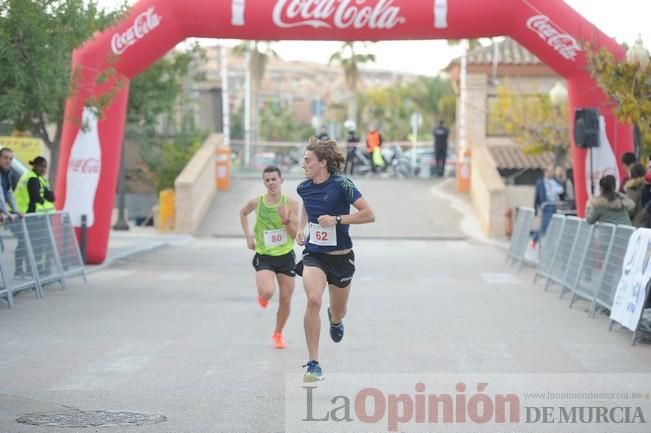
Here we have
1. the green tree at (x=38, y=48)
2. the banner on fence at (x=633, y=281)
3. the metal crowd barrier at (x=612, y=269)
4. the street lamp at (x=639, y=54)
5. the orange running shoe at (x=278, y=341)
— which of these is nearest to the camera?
the orange running shoe at (x=278, y=341)

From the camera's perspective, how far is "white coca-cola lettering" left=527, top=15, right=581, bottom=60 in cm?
1981

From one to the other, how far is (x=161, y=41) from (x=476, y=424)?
45.9ft

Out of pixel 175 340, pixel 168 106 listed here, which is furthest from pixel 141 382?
pixel 168 106

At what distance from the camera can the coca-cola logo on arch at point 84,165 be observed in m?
20.0

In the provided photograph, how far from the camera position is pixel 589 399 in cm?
846

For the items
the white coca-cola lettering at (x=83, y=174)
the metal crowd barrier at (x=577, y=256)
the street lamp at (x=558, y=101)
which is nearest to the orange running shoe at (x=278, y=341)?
the metal crowd barrier at (x=577, y=256)

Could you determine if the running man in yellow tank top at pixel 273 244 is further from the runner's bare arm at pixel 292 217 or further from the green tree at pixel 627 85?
the green tree at pixel 627 85

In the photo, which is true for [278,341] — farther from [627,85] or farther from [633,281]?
[627,85]

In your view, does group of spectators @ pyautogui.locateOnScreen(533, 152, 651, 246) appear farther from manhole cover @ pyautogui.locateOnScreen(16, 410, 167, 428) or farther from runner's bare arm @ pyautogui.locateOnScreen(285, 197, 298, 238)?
manhole cover @ pyautogui.locateOnScreen(16, 410, 167, 428)

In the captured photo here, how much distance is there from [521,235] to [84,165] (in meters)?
8.18

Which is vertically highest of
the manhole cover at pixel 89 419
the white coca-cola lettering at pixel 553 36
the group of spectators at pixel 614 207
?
the white coca-cola lettering at pixel 553 36

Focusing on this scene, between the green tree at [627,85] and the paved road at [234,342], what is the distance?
257 centimetres

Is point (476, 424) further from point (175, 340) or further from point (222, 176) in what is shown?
point (222, 176)

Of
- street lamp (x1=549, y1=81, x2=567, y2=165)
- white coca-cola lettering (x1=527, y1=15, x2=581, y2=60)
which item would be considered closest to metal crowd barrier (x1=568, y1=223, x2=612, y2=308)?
white coca-cola lettering (x1=527, y1=15, x2=581, y2=60)
